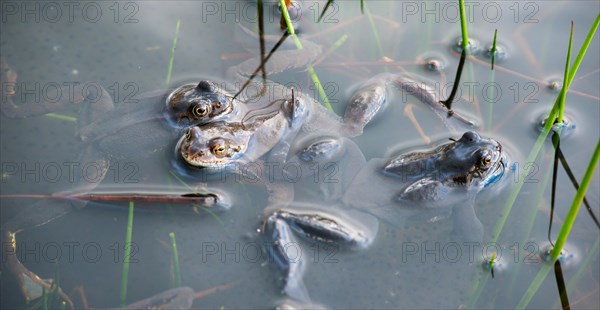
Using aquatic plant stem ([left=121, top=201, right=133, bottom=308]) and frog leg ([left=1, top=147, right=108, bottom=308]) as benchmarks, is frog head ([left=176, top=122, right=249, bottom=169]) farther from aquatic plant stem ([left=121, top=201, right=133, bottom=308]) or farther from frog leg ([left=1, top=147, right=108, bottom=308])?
frog leg ([left=1, top=147, right=108, bottom=308])

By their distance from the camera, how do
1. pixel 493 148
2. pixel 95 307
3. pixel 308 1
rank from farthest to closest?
pixel 308 1 < pixel 493 148 < pixel 95 307

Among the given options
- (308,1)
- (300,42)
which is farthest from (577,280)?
(308,1)

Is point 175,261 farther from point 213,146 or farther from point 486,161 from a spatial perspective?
point 486,161

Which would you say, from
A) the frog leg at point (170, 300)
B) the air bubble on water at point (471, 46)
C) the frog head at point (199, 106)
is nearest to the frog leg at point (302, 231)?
the frog leg at point (170, 300)

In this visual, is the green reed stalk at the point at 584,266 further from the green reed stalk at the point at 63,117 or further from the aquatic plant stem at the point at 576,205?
the green reed stalk at the point at 63,117

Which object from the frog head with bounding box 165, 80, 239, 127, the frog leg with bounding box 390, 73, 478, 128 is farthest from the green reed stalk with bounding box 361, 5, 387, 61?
the frog head with bounding box 165, 80, 239, 127

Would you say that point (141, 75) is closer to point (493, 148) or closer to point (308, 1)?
point (308, 1)

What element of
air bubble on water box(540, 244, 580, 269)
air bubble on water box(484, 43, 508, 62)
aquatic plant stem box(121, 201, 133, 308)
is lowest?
aquatic plant stem box(121, 201, 133, 308)
